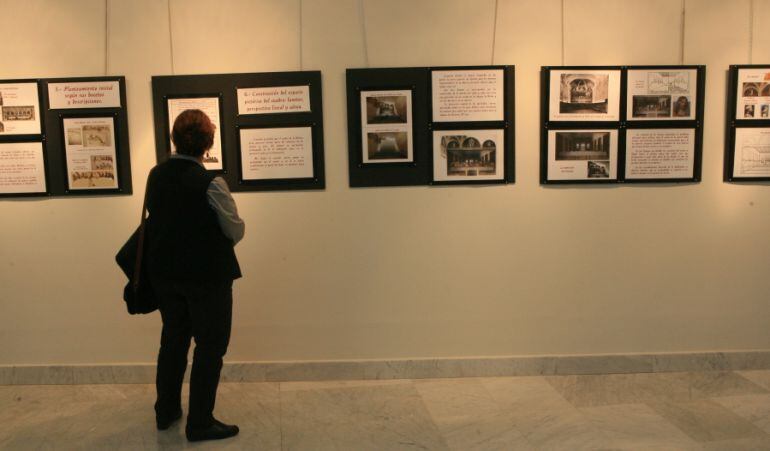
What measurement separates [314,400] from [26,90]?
248 cm

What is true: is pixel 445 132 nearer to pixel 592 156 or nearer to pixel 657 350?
pixel 592 156

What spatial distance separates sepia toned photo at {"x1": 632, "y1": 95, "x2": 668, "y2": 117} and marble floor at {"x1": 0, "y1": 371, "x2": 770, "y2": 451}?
160 cm

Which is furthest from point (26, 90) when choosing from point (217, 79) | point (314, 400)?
point (314, 400)

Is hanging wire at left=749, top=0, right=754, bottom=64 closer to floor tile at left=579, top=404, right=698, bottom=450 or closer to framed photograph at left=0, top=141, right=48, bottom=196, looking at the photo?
floor tile at left=579, top=404, right=698, bottom=450

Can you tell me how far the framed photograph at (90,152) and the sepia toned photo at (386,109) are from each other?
1.52 metres

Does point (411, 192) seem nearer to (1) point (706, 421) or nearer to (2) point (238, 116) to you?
(2) point (238, 116)

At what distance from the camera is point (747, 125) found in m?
3.24

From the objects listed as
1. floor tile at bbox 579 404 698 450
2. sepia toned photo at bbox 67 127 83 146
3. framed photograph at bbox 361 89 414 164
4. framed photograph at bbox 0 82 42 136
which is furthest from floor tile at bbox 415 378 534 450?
framed photograph at bbox 0 82 42 136

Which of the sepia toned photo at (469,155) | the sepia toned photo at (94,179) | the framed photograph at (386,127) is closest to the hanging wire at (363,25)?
the framed photograph at (386,127)

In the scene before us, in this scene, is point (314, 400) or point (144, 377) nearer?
point (314, 400)

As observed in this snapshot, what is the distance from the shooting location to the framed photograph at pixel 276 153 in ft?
10.4

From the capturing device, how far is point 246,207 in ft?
10.5

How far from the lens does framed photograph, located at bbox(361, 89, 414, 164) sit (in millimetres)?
3156

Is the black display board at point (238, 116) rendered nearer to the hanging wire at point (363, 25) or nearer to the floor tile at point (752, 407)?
the hanging wire at point (363, 25)
